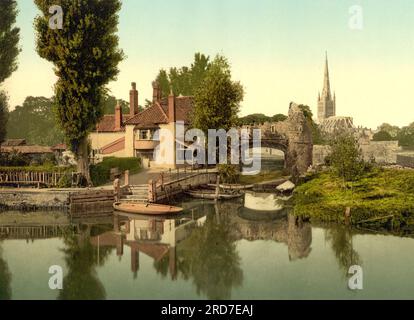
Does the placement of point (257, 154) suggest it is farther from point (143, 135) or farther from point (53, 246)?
point (53, 246)

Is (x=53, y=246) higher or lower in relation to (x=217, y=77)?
lower

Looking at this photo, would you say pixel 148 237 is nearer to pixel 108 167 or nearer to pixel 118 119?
pixel 108 167

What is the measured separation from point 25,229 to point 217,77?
81.6ft

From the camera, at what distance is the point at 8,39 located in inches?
1820

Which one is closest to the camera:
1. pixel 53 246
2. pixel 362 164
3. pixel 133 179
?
pixel 53 246

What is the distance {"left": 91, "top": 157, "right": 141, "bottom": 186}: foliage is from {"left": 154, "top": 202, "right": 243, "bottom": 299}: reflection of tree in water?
14538mm

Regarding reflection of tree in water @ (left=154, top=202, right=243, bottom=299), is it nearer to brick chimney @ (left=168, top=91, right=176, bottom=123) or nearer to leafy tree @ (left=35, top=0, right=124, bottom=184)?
leafy tree @ (left=35, top=0, right=124, bottom=184)

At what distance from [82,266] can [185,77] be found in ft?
181

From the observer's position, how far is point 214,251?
25188 mm

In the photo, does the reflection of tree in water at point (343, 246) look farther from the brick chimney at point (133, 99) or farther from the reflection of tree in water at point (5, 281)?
the brick chimney at point (133, 99)

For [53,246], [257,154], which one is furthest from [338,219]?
[257,154]

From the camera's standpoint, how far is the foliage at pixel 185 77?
71.1m

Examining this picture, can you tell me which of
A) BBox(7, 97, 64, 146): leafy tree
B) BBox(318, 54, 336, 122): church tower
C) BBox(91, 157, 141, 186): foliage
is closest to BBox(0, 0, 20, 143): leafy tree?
BBox(91, 157, 141, 186): foliage

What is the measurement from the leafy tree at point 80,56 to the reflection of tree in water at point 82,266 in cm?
1222
